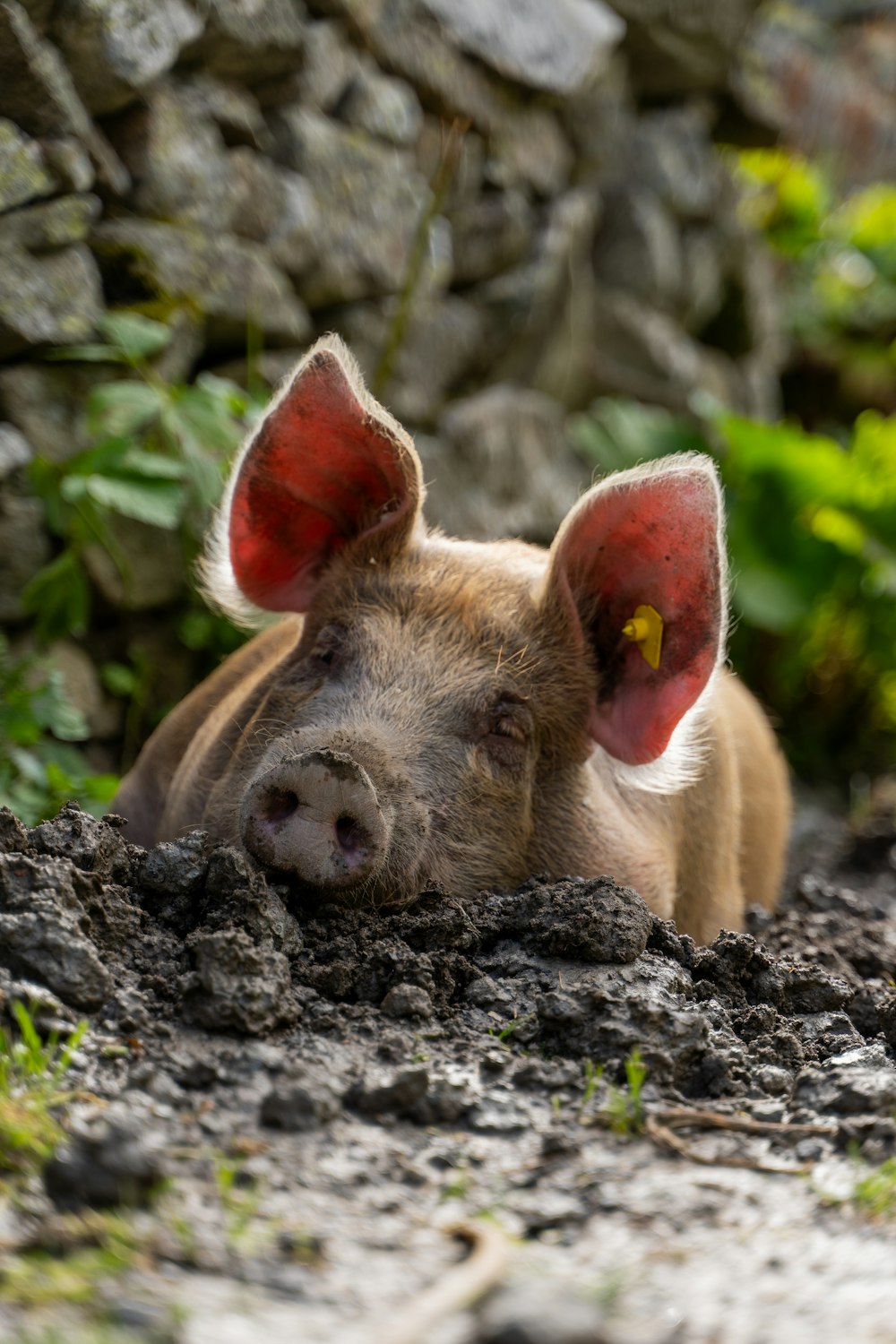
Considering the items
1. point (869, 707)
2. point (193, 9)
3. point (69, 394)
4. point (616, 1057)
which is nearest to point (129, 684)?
point (69, 394)

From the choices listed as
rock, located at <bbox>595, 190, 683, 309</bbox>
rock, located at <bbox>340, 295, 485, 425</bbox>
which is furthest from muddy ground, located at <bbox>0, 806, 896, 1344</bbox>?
rock, located at <bbox>595, 190, 683, 309</bbox>

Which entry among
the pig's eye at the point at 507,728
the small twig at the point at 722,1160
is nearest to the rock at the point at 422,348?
the pig's eye at the point at 507,728

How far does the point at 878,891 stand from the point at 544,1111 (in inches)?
169

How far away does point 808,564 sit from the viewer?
27.4 feet

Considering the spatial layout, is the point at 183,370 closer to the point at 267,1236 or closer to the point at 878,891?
the point at 878,891

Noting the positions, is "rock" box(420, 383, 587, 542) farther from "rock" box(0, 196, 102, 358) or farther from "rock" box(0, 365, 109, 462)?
"rock" box(0, 196, 102, 358)

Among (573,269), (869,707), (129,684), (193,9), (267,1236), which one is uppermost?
(193,9)

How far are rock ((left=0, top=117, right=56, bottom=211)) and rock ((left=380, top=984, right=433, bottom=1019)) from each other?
3.01m

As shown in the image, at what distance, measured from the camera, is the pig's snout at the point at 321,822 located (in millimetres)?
3254

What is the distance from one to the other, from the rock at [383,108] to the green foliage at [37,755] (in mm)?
2922

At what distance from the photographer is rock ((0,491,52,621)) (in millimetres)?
5266

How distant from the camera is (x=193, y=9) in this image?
5.34 meters

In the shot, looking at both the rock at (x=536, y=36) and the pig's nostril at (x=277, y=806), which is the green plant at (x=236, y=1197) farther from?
the rock at (x=536, y=36)

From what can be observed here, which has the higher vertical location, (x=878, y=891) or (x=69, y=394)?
(x=69, y=394)
